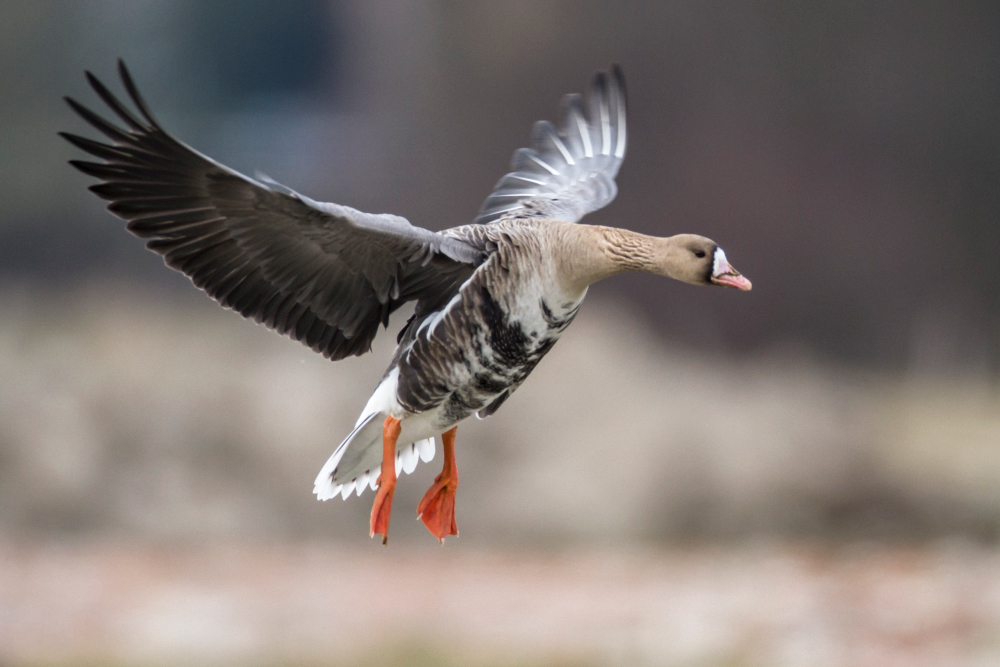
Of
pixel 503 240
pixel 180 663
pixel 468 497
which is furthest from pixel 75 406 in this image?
pixel 503 240

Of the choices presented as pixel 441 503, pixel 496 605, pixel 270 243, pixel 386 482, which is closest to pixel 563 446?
pixel 496 605

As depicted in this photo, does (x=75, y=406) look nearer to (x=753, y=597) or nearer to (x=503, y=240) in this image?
(x=753, y=597)

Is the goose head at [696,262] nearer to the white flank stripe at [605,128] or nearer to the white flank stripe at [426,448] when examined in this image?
the white flank stripe at [426,448]

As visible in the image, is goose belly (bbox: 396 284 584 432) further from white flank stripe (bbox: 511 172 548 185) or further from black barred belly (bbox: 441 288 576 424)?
white flank stripe (bbox: 511 172 548 185)

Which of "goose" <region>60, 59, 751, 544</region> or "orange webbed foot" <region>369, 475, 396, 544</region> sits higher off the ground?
"goose" <region>60, 59, 751, 544</region>

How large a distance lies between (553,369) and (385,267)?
4.11 metres

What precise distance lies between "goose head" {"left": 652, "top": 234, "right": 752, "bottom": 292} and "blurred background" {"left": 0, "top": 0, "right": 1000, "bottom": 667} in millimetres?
3723

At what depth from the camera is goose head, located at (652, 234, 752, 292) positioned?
6.08ft

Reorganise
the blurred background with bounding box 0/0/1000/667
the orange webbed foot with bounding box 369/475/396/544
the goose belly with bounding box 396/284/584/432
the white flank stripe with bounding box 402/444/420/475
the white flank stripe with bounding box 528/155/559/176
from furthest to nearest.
Result: 1. the blurred background with bounding box 0/0/1000/667
2. the white flank stripe with bounding box 528/155/559/176
3. the white flank stripe with bounding box 402/444/420/475
4. the orange webbed foot with bounding box 369/475/396/544
5. the goose belly with bounding box 396/284/584/432

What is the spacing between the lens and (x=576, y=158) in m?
2.78

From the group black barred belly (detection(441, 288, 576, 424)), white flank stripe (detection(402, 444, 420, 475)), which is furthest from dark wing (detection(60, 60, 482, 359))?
white flank stripe (detection(402, 444, 420, 475))

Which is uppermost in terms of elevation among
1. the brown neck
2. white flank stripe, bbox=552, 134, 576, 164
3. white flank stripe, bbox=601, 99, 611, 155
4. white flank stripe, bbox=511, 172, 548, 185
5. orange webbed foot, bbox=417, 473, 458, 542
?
white flank stripe, bbox=601, 99, 611, 155

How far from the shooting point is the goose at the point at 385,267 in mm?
1813

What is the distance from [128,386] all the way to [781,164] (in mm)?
4104
